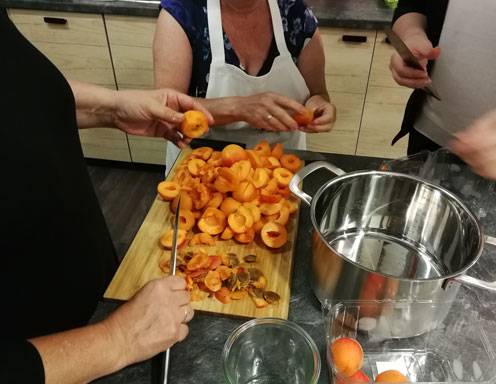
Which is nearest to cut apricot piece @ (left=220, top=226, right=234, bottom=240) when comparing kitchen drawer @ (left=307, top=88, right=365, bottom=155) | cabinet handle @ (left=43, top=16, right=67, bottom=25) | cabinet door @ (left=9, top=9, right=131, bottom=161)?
kitchen drawer @ (left=307, top=88, right=365, bottom=155)

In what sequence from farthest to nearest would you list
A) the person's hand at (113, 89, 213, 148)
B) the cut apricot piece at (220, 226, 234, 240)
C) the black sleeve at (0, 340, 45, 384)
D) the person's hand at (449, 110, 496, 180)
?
the person's hand at (113, 89, 213, 148) < the cut apricot piece at (220, 226, 234, 240) < the person's hand at (449, 110, 496, 180) < the black sleeve at (0, 340, 45, 384)

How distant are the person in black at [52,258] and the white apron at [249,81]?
18.9 inches

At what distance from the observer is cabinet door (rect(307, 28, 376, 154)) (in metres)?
2.05

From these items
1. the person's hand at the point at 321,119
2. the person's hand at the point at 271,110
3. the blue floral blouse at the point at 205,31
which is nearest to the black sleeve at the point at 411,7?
the blue floral blouse at the point at 205,31

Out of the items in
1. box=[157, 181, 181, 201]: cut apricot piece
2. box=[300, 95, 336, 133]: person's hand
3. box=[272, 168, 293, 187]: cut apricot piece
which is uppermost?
box=[300, 95, 336, 133]: person's hand

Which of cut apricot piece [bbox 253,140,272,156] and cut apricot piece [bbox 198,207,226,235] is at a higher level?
cut apricot piece [bbox 253,140,272,156]

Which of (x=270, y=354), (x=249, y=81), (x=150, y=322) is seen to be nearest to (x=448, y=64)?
(x=249, y=81)

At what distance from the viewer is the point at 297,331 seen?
29.5 inches

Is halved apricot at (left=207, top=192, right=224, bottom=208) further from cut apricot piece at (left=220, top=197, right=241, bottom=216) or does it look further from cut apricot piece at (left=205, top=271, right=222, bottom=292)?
cut apricot piece at (left=205, top=271, right=222, bottom=292)

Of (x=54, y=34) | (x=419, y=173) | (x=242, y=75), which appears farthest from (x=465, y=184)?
(x=54, y=34)

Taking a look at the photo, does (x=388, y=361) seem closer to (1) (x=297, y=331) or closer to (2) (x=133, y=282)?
(1) (x=297, y=331)

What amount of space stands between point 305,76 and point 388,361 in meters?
1.03

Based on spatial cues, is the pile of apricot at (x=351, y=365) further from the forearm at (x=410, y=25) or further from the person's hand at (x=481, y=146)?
the forearm at (x=410, y=25)

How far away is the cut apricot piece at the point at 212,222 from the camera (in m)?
1.01
